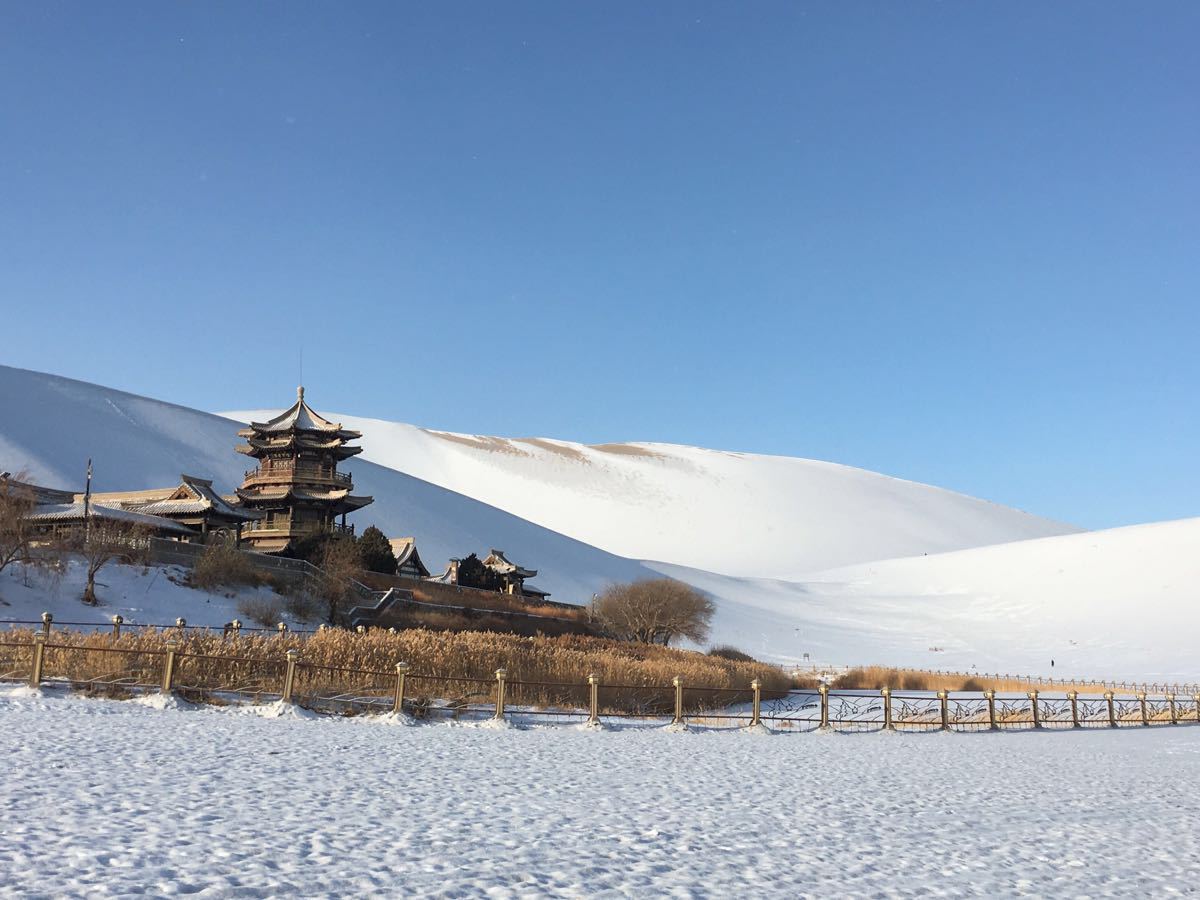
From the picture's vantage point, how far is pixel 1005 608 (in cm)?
7819

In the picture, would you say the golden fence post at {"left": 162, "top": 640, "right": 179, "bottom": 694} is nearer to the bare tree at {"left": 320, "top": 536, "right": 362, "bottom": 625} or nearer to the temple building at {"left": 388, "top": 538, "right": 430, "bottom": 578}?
the bare tree at {"left": 320, "top": 536, "right": 362, "bottom": 625}

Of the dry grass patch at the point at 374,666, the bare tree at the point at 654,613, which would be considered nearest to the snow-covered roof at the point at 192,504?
the dry grass patch at the point at 374,666

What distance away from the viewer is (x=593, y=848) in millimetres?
8500

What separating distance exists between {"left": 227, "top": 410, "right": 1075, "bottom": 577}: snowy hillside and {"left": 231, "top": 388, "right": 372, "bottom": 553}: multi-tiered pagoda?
67.5 m

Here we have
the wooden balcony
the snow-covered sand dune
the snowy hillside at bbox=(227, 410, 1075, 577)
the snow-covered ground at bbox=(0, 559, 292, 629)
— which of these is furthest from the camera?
the snowy hillside at bbox=(227, 410, 1075, 577)

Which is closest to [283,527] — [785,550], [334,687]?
[334,687]

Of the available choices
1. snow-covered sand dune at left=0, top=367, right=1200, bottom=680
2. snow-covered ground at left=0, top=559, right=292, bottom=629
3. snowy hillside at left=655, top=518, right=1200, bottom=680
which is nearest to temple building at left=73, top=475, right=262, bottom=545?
snow-covered ground at left=0, top=559, right=292, bottom=629

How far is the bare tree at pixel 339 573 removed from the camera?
38812mm

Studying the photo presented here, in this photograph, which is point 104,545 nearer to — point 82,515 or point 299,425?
point 82,515

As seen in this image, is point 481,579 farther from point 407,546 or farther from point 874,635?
point 874,635

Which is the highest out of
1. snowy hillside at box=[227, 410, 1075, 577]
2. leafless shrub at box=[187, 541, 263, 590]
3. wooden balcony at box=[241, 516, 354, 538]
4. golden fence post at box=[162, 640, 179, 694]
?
snowy hillside at box=[227, 410, 1075, 577]

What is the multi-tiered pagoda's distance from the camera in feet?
180

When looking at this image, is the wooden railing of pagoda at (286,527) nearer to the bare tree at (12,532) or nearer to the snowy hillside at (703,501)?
the bare tree at (12,532)

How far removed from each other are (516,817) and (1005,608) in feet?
251
